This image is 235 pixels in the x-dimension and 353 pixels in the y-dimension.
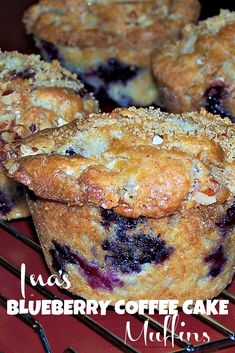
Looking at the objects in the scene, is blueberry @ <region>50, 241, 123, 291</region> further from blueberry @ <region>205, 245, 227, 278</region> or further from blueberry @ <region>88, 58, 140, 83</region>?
blueberry @ <region>88, 58, 140, 83</region>

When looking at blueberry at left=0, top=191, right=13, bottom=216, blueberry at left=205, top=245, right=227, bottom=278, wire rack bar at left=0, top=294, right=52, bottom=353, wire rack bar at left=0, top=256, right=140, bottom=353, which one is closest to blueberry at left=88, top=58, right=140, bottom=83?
blueberry at left=0, top=191, right=13, bottom=216

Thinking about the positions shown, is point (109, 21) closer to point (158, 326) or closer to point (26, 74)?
point (26, 74)

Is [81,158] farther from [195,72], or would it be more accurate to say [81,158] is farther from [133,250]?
[195,72]

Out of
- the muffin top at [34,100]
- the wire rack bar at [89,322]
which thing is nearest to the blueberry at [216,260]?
the wire rack bar at [89,322]

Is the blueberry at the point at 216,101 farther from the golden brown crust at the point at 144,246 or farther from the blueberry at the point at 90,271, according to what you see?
the blueberry at the point at 90,271

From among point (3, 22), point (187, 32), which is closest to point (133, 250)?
point (187, 32)

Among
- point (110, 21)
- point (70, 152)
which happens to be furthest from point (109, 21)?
point (70, 152)
